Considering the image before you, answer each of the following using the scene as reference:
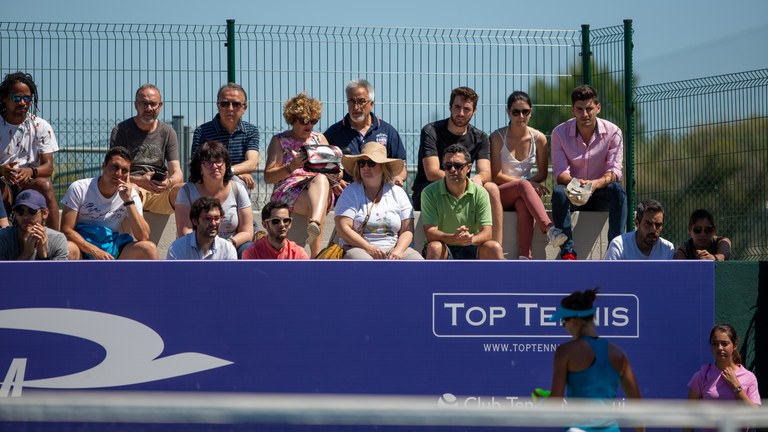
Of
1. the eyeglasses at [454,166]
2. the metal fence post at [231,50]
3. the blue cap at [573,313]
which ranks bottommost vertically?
the blue cap at [573,313]

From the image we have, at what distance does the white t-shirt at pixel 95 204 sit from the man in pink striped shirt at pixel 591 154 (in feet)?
12.2

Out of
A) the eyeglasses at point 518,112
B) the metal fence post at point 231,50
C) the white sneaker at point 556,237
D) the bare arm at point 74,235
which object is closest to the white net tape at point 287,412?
the bare arm at point 74,235

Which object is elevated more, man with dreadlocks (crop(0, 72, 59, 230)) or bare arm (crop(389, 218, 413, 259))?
man with dreadlocks (crop(0, 72, 59, 230))

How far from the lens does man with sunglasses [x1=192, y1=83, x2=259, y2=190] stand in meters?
9.04

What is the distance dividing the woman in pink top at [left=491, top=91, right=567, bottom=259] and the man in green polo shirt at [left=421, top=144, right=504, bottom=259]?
2.32ft

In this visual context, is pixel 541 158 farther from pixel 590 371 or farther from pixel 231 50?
pixel 590 371

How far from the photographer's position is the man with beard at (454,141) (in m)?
9.11

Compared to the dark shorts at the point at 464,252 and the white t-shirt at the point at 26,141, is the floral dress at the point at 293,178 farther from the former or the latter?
the white t-shirt at the point at 26,141

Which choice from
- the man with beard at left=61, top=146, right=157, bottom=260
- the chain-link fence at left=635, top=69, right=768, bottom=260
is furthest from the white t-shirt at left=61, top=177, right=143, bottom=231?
the chain-link fence at left=635, top=69, right=768, bottom=260

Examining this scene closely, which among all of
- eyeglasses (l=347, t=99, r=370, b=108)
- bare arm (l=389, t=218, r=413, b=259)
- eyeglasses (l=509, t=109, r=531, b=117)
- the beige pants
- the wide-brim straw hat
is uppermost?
eyeglasses (l=347, t=99, r=370, b=108)

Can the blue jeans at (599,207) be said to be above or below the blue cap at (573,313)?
above

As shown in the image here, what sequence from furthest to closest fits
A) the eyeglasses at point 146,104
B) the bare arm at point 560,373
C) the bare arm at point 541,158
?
the bare arm at point 541,158 → the eyeglasses at point 146,104 → the bare arm at point 560,373

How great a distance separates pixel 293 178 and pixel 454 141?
1476 millimetres

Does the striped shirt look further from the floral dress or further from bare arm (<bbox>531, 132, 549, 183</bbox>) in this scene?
bare arm (<bbox>531, 132, 549, 183</bbox>)
